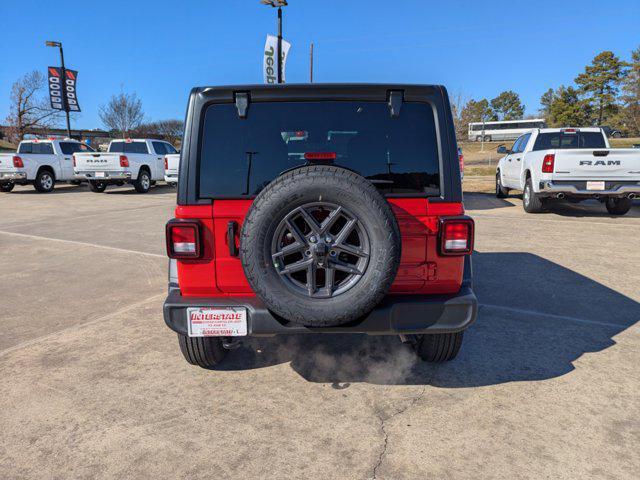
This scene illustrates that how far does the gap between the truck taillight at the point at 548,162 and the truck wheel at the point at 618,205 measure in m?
2.33

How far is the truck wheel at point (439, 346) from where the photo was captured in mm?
3199

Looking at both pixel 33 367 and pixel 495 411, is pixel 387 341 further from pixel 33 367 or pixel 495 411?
pixel 33 367

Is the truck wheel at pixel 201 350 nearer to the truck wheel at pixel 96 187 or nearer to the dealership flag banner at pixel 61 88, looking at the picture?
the truck wheel at pixel 96 187

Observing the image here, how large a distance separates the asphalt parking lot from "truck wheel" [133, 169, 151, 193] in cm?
1329

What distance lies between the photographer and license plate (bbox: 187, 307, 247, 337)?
272cm

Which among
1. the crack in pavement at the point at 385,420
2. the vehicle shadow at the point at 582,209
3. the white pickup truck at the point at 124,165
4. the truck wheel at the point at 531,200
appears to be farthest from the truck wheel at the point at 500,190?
the white pickup truck at the point at 124,165

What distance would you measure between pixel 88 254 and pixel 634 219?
10.7 metres

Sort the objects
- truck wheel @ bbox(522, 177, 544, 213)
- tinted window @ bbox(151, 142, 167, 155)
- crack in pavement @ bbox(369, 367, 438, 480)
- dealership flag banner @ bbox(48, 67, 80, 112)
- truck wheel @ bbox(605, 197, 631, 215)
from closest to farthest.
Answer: crack in pavement @ bbox(369, 367, 438, 480) → truck wheel @ bbox(522, 177, 544, 213) → truck wheel @ bbox(605, 197, 631, 215) → tinted window @ bbox(151, 142, 167, 155) → dealership flag banner @ bbox(48, 67, 80, 112)

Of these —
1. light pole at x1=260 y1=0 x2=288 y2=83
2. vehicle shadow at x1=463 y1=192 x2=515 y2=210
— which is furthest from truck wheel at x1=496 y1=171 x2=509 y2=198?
light pole at x1=260 y1=0 x2=288 y2=83

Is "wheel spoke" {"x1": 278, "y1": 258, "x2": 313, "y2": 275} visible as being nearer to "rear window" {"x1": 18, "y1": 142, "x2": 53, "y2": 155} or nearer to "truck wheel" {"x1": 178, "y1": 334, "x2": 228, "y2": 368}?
"truck wheel" {"x1": 178, "y1": 334, "x2": 228, "y2": 368}

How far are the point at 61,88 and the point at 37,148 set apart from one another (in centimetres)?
1285

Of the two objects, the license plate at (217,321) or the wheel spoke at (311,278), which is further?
the license plate at (217,321)

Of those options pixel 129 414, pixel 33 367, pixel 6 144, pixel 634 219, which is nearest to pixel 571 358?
pixel 129 414

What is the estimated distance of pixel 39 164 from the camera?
17.4 m
